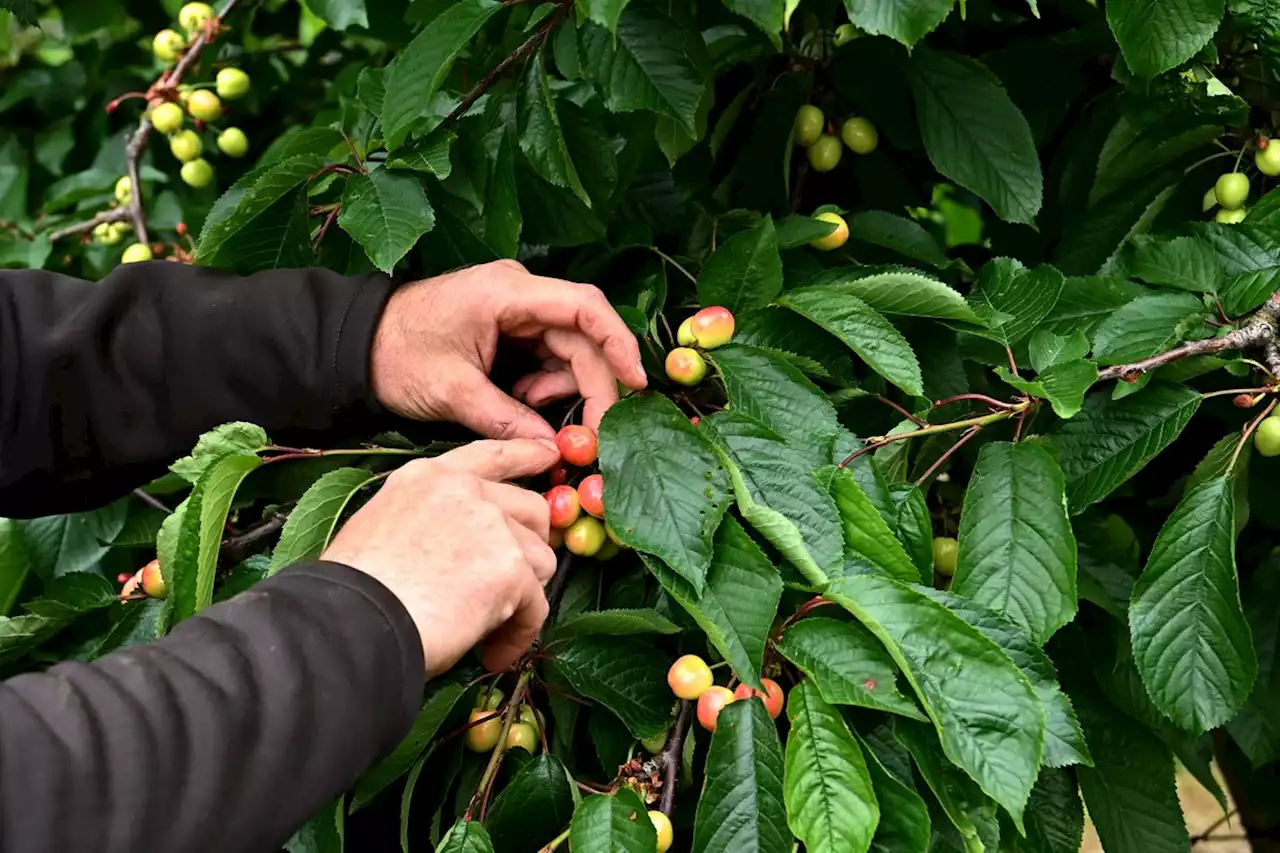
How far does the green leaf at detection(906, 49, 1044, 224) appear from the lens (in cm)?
119

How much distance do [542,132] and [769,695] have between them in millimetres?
617

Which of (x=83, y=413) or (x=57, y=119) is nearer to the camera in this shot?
(x=83, y=413)

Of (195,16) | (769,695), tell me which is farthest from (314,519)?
(195,16)

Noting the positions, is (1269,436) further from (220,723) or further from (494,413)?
(220,723)

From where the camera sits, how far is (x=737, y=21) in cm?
136

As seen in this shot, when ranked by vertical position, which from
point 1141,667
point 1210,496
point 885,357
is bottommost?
point 1141,667

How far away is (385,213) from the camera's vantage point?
3.48ft

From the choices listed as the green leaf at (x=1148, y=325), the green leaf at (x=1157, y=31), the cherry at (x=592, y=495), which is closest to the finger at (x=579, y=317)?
the cherry at (x=592, y=495)

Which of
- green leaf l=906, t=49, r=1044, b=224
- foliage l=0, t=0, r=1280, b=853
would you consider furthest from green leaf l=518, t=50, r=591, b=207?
green leaf l=906, t=49, r=1044, b=224

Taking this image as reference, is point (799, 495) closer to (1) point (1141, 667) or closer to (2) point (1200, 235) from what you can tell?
(1) point (1141, 667)

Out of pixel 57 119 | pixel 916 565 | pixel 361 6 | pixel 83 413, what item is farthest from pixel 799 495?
pixel 57 119

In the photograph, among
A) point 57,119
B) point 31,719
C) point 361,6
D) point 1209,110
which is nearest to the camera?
point 31,719

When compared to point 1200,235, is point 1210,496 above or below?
below

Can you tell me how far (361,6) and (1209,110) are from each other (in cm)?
116
